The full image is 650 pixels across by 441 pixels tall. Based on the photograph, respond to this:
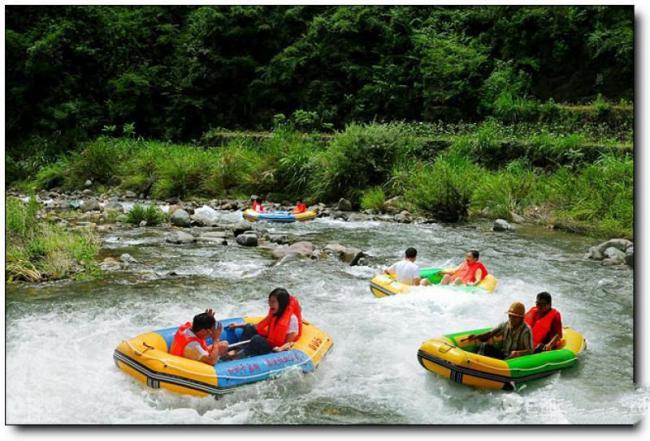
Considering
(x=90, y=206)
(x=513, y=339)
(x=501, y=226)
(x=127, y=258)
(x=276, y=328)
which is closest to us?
(x=513, y=339)

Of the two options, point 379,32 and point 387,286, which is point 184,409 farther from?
point 379,32

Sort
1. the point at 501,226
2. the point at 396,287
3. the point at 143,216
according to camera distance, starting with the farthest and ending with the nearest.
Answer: the point at 143,216, the point at 501,226, the point at 396,287

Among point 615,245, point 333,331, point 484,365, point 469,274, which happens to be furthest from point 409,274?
point 484,365

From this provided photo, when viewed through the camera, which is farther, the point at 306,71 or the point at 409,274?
the point at 306,71

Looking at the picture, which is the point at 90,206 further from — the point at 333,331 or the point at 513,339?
the point at 513,339

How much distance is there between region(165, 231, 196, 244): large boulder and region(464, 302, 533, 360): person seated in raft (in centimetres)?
541

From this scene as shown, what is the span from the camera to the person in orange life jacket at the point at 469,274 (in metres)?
6.83

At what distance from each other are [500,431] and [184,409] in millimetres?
2012

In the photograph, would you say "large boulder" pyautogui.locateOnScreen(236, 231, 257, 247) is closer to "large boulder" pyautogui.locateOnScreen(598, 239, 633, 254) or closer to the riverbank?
the riverbank

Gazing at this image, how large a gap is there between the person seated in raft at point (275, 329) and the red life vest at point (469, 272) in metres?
2.42

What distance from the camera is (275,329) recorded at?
5008 mm

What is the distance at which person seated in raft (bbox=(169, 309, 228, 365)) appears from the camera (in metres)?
4.50

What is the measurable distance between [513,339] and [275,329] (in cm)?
181

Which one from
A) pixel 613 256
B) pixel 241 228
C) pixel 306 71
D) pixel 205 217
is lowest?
pixel 205 217
